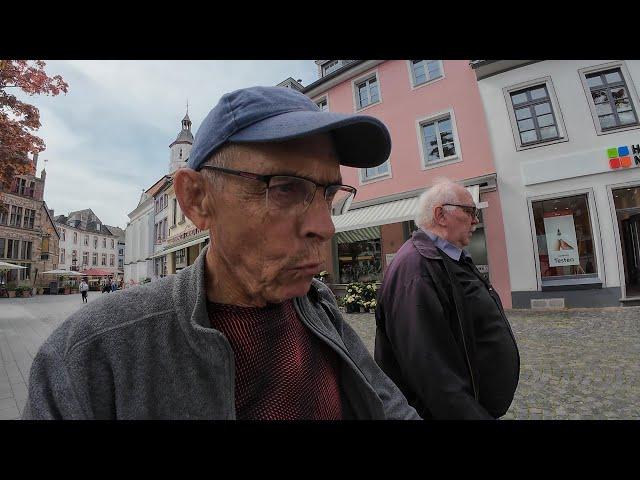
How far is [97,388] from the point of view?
55 centimetres

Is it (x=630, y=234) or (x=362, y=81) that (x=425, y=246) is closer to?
(x=630, y=234)

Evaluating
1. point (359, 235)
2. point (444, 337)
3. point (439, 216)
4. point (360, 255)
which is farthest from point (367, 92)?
point (444, 337)

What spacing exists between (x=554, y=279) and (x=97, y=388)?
28.4 feet

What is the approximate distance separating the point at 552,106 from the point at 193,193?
9.07 metres

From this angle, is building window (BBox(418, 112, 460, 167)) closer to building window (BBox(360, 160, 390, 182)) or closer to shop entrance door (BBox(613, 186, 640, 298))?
building window (BBox(360, 160, 390, 182))

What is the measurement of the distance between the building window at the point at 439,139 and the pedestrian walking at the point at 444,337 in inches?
307

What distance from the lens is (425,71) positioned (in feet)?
29.7

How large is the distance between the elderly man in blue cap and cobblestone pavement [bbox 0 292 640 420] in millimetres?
1130

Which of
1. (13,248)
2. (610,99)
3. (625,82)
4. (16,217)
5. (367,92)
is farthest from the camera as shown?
(13,248)

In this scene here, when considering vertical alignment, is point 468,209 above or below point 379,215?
below

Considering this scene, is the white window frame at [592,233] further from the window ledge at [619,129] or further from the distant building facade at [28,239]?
the distant building facade at [28,239]

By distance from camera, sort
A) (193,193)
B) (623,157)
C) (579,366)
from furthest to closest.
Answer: (623,157), (579,366), (193,193)
